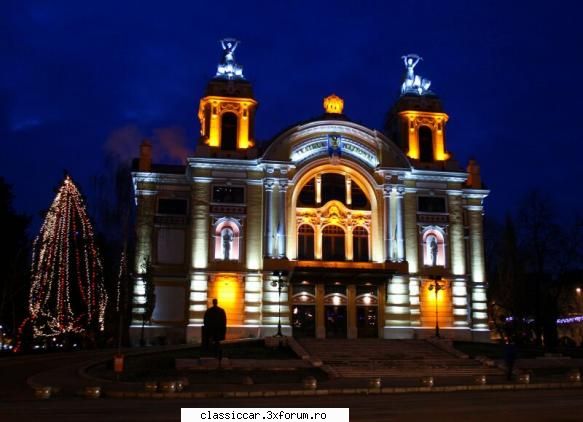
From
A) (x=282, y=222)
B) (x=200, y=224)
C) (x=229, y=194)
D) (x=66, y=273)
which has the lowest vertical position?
(x=66, y=273)

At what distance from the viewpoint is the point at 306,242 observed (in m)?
45.9

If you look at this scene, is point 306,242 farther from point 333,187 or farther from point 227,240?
point 227,240

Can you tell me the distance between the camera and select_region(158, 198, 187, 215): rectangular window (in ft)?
149

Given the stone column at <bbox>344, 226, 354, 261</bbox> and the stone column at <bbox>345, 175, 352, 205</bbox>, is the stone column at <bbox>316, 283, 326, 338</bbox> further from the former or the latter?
the stone column at <bbox>345, 175, 352, 205</bbox>

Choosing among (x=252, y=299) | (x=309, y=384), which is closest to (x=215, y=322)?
(x=309, y=384)

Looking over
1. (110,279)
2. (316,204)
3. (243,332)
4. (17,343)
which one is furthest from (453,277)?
A: (17,343)

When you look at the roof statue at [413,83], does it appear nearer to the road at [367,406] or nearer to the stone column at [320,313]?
the stone column at [320,313]

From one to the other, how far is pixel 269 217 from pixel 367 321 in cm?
936

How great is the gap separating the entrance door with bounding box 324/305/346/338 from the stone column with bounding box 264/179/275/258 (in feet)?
17.6

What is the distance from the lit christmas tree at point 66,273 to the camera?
4081cm

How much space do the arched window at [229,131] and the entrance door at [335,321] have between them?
41.7 ft

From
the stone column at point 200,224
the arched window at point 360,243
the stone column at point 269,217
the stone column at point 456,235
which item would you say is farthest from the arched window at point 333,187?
the stone column at point 200,224

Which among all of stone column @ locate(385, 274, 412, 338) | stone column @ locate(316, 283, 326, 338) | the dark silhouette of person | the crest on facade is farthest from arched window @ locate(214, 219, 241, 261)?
the dark silhouette of person

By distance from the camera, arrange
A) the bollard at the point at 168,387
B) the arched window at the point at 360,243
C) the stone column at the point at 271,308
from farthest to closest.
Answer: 1. the arched window at the point at 360,243
2. the stone column at the point at 271,308
3. the bollard at the point at 168,387
